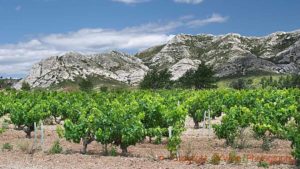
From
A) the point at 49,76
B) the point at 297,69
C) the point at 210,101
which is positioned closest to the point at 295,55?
the point at 297,69

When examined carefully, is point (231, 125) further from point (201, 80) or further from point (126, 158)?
point (201, 80)

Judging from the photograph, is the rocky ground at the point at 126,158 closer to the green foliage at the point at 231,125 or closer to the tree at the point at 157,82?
the green foliage at the point at 231,125

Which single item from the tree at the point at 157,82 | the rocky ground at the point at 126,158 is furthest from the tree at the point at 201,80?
the rocky ground at the point at 126,158

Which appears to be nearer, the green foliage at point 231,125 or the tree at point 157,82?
the green foliage at point 231,125

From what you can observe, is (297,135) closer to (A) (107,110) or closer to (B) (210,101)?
(A) (107,110)

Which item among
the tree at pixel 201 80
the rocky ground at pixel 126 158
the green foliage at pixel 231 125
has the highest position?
the tree at pixel 201 80

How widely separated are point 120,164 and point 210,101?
873 inches

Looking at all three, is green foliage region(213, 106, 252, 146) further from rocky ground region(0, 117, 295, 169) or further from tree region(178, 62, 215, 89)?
tree region(178, 62, 215, 89)

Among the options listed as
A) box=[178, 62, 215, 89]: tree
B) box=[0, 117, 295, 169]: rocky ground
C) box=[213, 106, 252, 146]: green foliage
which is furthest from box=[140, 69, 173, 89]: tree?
box=[213, 106, 252, 146]: green foliage

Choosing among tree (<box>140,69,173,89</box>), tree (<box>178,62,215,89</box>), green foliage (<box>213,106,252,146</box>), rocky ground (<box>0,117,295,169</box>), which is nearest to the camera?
rocky ground (<box>0,117,295,169</box>)

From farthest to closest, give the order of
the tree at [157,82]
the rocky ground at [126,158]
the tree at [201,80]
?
1. the tree at [157,82]
2. the tree at [201,80]
3. the rocky ground at [126,158]

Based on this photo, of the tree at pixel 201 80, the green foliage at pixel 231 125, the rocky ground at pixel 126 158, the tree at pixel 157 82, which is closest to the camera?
the rocky ground at pixel 126 158

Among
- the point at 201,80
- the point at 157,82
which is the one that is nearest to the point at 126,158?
the point at 201,80

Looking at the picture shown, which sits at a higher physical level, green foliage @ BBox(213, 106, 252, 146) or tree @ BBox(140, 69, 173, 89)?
tree @ BBox(140, 69, 173, 89)
